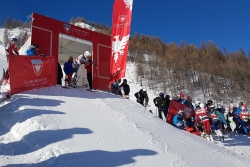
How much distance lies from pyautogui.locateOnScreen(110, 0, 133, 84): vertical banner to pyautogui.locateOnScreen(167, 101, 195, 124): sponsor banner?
250 centimetres

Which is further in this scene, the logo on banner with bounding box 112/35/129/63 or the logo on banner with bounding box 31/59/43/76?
the logo on banner with bounding box 112/35/129/63

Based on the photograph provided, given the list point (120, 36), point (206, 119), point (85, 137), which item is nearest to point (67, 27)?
point (120, 36)

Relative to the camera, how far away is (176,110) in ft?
33.6

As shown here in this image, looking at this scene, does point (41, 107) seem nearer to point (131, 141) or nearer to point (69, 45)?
point (131, 141)

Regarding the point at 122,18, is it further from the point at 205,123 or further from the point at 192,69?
the point at 192,69

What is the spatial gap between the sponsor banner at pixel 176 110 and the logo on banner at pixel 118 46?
3.18 m

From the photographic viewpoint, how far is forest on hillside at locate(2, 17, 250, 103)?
116ft

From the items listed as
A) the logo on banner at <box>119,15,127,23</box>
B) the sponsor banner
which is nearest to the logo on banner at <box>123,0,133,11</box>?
the logo on banner at <box>119,15,127,23</box>

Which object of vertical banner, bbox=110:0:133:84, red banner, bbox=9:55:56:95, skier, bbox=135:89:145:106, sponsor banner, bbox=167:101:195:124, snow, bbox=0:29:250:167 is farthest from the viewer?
skier, bbox=135:89:145:106

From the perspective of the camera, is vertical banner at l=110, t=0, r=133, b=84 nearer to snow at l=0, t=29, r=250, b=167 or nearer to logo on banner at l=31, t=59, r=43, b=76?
snow at l=0, t=29, r=250, b=167

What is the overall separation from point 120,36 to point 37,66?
4608 millimetres

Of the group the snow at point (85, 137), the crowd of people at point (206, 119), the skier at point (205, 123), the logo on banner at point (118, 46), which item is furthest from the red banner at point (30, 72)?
the skier at point (205, 123)

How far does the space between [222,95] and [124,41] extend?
27.0 meters

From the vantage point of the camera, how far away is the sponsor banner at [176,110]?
33.1 feet
